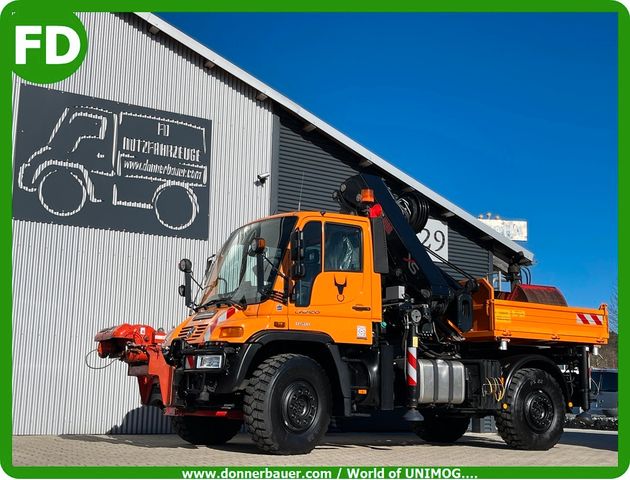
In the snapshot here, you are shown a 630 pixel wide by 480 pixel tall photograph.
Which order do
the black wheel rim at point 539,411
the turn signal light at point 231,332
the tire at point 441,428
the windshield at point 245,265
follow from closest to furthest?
the turn signal light at point 231,332 < the windshield at point 245,265 < the black wheel rim at point 539,411 < the tire at point 441,428

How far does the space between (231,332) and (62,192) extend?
641cm

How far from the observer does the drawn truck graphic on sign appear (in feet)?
49.5

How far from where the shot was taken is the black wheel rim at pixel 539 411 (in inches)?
512

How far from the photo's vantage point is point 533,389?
13188mm

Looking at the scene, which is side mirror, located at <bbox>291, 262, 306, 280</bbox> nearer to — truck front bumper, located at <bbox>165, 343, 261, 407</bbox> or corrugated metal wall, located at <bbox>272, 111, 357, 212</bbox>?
truck front bumper, located at <bbox>165, 343, 261, 407</bbox>

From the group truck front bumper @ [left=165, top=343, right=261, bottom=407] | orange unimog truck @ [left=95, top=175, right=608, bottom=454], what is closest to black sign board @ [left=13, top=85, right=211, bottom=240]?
orange unimog truck @ [left=95, top=175, right=608, bottom=454]

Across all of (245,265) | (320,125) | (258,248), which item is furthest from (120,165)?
(258,248)

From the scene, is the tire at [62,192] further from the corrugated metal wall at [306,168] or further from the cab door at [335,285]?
the cab door at [335,285]

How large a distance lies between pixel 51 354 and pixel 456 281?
7.37 meters

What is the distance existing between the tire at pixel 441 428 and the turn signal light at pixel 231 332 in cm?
568

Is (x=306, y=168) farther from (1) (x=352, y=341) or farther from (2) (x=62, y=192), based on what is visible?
(1) (x=352, y=341)

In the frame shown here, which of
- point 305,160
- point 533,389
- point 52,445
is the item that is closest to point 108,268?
point 52,445

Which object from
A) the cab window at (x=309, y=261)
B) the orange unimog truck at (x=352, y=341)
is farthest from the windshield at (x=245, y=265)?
the cab window at (x=309, y=261)

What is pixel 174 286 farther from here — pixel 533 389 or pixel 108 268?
pixel 533 389
